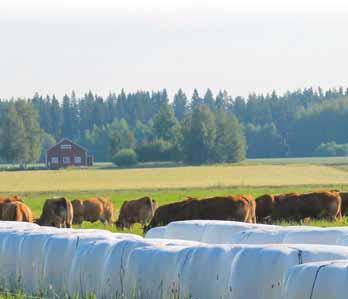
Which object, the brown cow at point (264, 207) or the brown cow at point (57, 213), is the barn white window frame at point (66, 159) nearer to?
the brown cow at point (264, 207)

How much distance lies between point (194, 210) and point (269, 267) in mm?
19276

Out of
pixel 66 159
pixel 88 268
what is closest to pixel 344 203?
pixel 88 268

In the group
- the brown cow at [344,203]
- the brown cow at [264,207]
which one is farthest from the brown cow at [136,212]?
the brown cow at [344,203]

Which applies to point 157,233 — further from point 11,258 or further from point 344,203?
point 344,203

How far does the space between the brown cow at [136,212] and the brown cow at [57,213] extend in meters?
1.83

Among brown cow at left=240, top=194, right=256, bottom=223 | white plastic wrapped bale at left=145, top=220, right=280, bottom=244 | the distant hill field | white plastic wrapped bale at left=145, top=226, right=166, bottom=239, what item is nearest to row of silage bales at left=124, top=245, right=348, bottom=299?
white plastic wrapped bale at left=145, top=220, right=280, bottom=244


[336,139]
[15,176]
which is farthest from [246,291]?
[336,139]

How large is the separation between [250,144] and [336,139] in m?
14.2

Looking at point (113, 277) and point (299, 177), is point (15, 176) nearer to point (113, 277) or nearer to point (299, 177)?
point (299, 177)

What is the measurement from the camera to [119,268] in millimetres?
14219

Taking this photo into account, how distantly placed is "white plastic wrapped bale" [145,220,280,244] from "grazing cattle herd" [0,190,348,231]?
390 inches

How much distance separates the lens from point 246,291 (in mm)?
12438

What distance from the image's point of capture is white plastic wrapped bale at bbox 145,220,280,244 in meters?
18.6

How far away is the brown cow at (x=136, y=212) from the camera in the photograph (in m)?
35.2
